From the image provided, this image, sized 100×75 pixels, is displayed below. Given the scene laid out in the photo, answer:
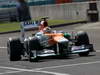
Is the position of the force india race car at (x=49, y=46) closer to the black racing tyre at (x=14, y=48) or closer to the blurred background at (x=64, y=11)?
the black racing tyre at (x=14, y=48)

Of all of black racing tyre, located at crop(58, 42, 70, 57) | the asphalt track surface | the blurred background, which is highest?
the blurred background

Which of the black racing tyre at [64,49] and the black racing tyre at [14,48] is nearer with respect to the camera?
the black racing tyre at [64,49]

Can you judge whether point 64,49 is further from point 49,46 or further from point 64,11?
point 64,11

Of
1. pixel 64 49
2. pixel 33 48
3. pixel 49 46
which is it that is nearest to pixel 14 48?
pixel 33 48

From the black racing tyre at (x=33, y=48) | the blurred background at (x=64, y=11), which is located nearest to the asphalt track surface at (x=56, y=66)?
the black racing tyre at (x=33, y=48)

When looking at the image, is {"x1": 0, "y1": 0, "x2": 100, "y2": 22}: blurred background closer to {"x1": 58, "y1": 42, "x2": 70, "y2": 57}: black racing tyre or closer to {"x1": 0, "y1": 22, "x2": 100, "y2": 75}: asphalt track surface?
{"x1": 0, "y1": 22, "x2": 100, "y2": 75}: asphalt track surface

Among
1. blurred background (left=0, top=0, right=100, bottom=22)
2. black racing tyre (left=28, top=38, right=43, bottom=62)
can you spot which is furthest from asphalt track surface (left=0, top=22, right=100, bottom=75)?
blurred background (left=0, top=0, right=100, bottom=22)

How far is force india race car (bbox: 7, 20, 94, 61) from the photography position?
15.3 metres

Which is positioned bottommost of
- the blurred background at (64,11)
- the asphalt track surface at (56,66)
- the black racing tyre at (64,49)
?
the asphalt track surface at (56,66)

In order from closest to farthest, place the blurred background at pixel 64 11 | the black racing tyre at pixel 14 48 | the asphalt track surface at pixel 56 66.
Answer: the asphalt track surface at pixel 56 66 → the black racing tyre at pixel 14 48 → the blurred background at pixel 64 11

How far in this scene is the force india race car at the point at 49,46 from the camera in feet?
50.2

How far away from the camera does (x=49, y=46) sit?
15.7 metres

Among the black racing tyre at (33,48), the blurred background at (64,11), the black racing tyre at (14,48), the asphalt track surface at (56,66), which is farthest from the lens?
the blurred background at (64,11)

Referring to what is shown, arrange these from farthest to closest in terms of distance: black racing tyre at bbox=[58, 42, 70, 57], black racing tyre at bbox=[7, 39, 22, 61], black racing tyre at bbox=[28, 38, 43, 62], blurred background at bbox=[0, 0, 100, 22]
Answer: blurred background at bbox=[0, 0, 100, 22] → black racing tyre at bbox=[7, 39, 22, 61] → black racing tyre at bbox=[28, 38, 43, 62] → black racing tyre at bbox=[58, 42, 70, 57]
